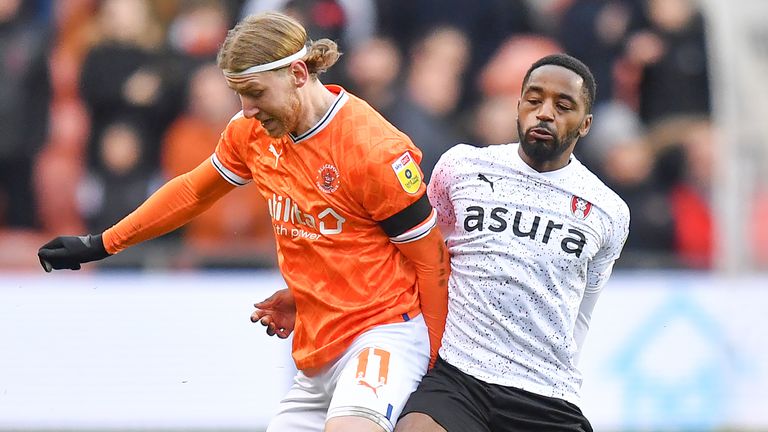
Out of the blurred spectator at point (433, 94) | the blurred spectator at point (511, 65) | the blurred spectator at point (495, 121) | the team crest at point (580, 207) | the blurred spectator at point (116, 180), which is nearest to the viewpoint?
the team crest at point (580, 207)

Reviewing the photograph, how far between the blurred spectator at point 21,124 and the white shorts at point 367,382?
5.22 meters

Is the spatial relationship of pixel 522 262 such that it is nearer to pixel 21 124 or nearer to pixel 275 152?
pixel 275 152

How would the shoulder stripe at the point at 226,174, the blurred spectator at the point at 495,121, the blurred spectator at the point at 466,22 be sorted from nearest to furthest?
1. the shoulder stripe at the point at 226,174
2. the blurred spectator at the point at 495,121
3. the blurred spectator at the point at 466,22

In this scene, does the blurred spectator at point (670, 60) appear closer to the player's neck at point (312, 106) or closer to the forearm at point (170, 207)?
the forearm at point (170, 207)

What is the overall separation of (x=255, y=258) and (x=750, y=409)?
12.7 ft

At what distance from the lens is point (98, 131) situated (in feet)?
34.7

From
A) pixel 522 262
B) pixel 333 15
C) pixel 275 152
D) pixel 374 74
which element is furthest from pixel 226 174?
pixel 333 15

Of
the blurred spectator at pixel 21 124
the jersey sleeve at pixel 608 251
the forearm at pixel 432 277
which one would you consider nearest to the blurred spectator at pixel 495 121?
the blurred spectator at pixel 21 124

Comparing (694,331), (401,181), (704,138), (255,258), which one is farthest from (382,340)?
(704,138)

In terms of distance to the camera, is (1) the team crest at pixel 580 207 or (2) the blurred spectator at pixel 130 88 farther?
(2) the blurred spectator at pixel 130 88

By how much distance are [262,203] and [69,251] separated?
14.3 ft

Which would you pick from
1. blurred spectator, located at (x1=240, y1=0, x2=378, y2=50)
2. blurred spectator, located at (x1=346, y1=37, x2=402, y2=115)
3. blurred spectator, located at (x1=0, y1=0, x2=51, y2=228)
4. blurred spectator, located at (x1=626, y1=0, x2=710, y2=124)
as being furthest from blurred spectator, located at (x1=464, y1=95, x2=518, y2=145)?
blurred spectator, located at (x1=0, y1=0, x2=51, y2=228)

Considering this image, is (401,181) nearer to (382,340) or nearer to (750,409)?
(382,340)

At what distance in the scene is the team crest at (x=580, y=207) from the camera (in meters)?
5.65
